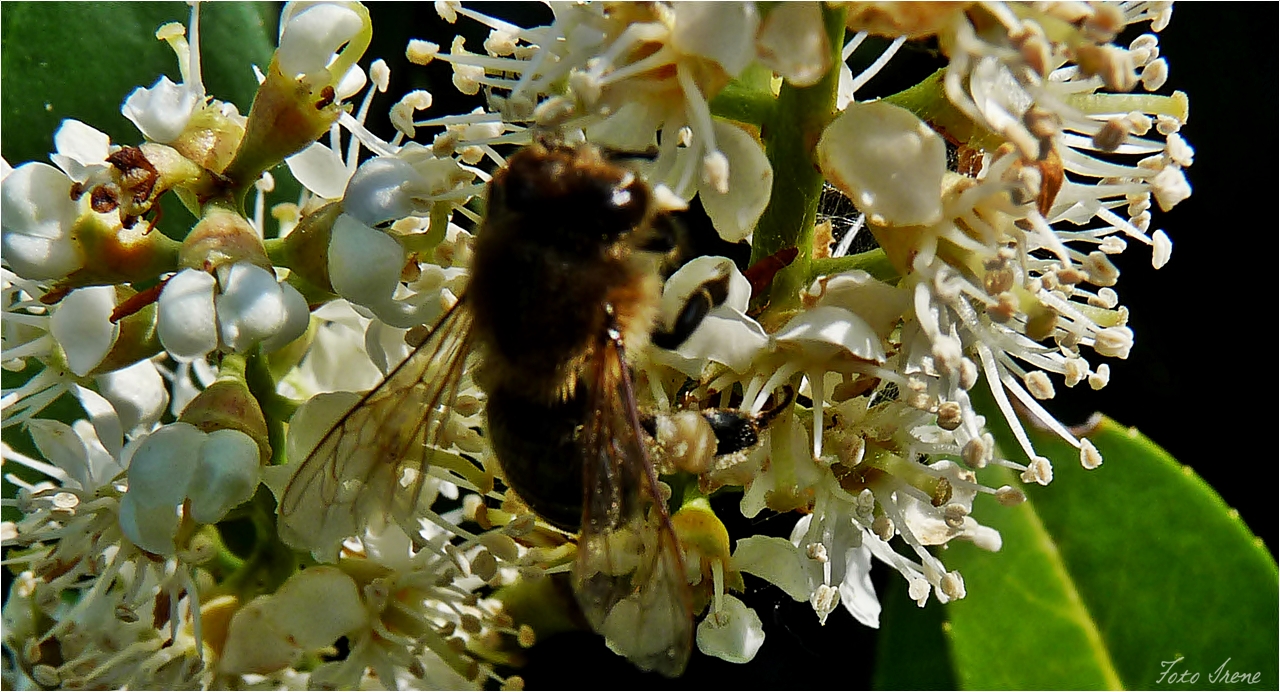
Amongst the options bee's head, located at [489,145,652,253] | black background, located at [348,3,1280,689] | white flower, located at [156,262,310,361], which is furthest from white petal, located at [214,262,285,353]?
black background, located at [348,3,1280,689]

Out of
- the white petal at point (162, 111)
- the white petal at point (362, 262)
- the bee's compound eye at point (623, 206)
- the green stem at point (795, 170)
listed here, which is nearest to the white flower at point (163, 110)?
the white petal at point (162, 111)

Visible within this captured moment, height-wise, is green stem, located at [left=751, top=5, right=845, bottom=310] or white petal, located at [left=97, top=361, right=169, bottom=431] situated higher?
green stem, located at [left=751, top=5, right=845, bottom=310]

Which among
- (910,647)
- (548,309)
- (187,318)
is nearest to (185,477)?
(187,318)

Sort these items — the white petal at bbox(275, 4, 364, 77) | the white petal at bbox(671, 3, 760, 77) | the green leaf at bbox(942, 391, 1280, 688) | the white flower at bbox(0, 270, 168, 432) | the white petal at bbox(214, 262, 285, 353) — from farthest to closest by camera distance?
the green leaf at bbox(942, 391, 1280, 688) → the white flower at bbox(0, 270, 168, 432) → the white petal at bbox(275, 4, 364, 77) → the white petal at bbox(214, 262, 285, 353) → the white petal at bbox(671, 3, 760, 77)

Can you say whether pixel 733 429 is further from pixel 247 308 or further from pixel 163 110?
pixel 163 110

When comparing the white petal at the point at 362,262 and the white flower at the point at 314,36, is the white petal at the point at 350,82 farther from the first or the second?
the white petal at the point at 362,262

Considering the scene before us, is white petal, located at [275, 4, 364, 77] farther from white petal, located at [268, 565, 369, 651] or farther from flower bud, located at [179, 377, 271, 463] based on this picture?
white petal, located at [268, 565, 369, 651]
